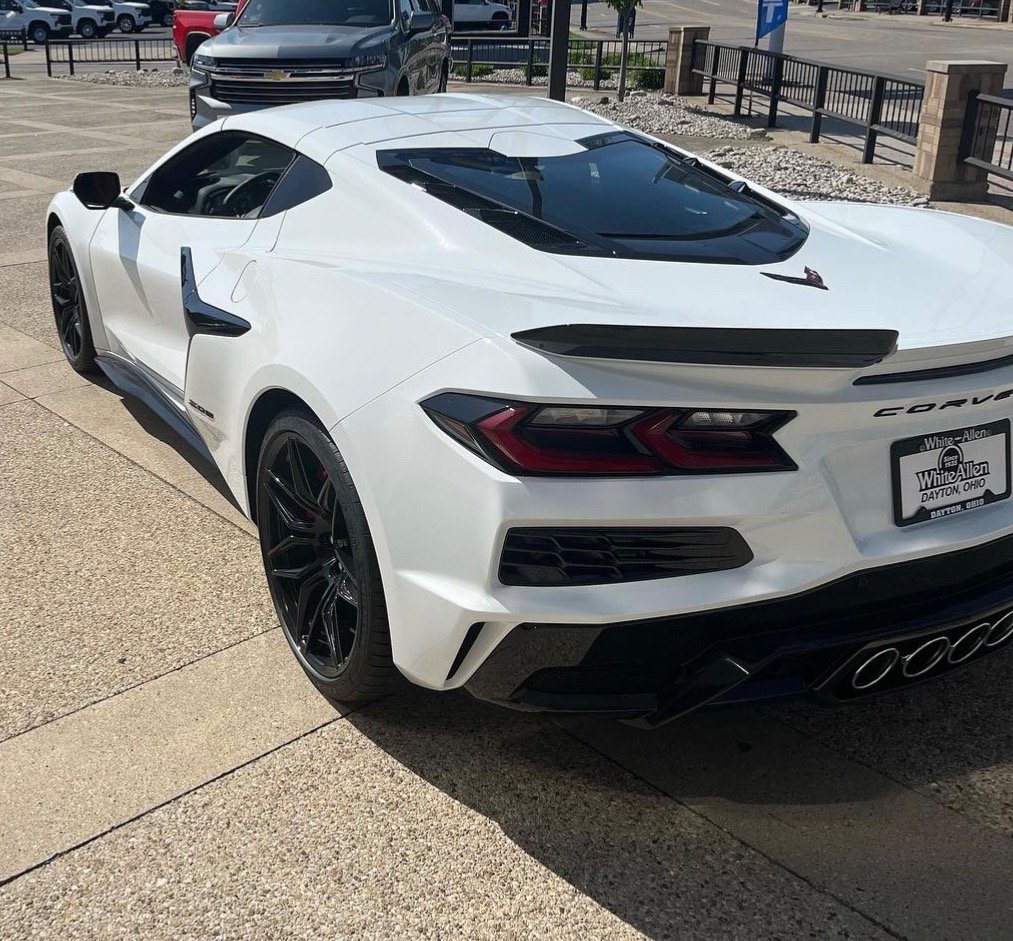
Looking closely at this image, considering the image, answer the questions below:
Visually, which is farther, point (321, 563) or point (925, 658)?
point (321, 563)

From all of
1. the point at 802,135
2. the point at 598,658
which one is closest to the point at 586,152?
the point at 598,658

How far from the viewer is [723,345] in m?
2.23

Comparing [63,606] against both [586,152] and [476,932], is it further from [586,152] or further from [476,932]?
[586,152]

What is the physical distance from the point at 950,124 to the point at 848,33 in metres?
33.5

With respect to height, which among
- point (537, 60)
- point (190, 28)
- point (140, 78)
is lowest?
point (140, 78)

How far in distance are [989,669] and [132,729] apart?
231 centimetres

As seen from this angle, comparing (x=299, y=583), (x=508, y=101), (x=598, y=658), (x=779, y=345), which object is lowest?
(x=299, y=583)

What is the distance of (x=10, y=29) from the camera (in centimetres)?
3772

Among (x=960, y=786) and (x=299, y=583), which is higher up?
(x=299, y=583)

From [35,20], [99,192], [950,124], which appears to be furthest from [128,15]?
[99,192]

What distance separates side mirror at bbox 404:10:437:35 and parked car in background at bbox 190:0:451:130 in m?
0.01

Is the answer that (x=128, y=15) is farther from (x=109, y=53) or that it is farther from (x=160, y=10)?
(x=109, y=53)

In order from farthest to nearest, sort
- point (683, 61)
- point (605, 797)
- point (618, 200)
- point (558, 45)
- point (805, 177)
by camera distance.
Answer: point (683, 61), point (805, 177), point (558, 45), point (618, 200), point (605, 797)

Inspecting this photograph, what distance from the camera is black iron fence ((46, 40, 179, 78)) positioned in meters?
28.4
